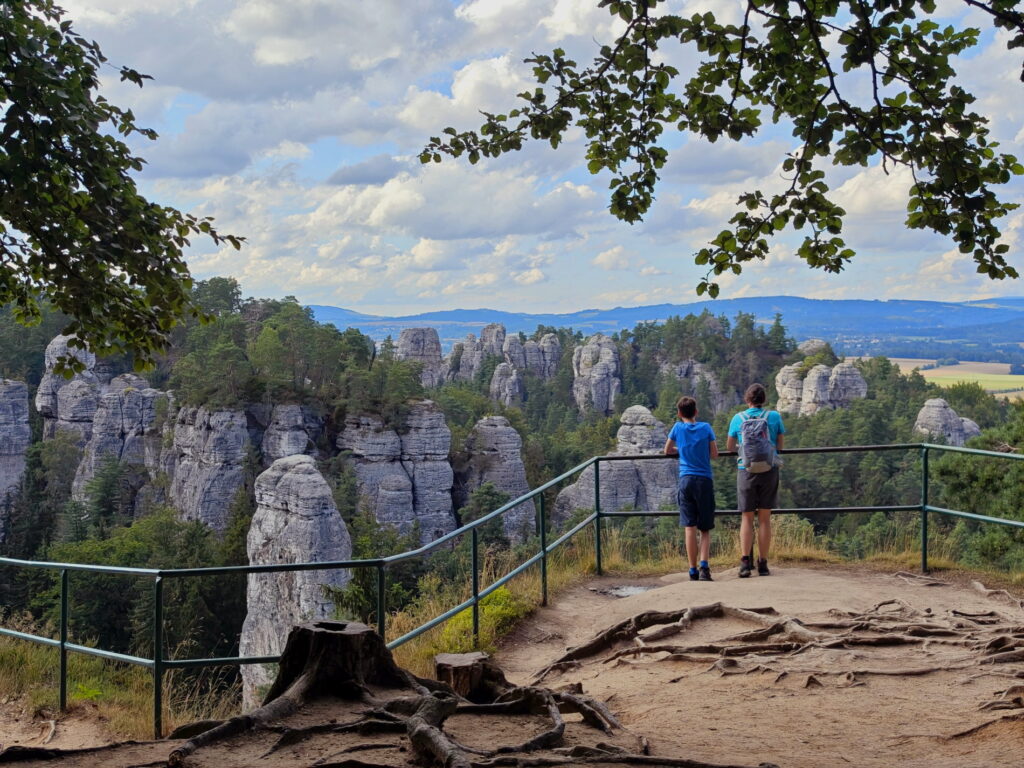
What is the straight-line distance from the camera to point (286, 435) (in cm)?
4875

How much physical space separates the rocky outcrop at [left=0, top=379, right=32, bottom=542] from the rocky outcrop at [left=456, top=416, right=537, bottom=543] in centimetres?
2299

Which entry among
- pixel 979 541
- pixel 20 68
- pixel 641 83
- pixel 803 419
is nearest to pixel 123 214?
pixel 20 68

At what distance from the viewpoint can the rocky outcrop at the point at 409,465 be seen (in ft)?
155

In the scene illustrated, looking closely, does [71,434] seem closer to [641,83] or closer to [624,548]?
[624,548]

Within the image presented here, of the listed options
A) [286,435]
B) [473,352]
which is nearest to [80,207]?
[286,435]

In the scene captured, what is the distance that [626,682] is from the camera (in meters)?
5.25

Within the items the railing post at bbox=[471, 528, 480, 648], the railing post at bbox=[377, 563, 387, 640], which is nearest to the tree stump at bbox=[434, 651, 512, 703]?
the railing post at bbox=[377, 563, 387, 640]

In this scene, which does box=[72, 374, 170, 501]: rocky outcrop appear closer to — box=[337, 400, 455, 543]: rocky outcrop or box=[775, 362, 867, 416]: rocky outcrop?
box=[337, 400, 455, 543]: rocky outcrop

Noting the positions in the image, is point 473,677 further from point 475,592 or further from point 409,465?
point 409,465

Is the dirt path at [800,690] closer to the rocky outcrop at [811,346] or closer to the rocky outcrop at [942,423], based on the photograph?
the rocky outcrop at [942,423]

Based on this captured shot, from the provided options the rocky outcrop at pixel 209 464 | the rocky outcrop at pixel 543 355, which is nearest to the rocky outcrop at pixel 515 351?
the rocky outcrop at pixel 543 355

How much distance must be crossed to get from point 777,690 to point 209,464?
44.6 m

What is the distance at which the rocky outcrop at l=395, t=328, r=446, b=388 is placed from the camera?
299ft

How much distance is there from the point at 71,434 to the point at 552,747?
55793mm
